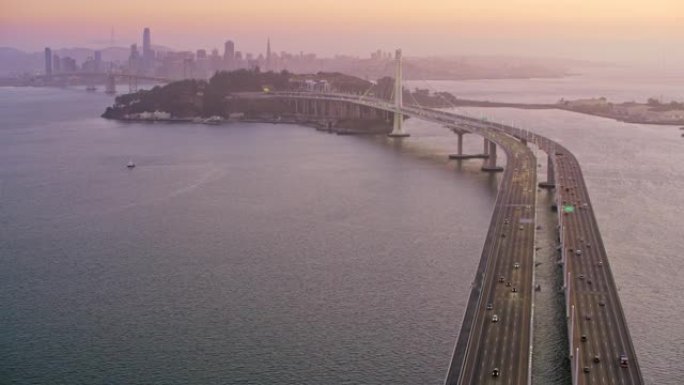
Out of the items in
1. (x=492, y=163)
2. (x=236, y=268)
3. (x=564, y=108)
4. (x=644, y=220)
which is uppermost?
(x=564, y=108)

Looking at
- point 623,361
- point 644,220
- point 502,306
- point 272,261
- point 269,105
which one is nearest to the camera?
point 623,361

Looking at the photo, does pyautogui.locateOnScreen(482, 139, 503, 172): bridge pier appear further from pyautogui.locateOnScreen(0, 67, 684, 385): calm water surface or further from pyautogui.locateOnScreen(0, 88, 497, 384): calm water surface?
pyautogui.locateOnScreen(0, 67, 684, 385): calm water surface

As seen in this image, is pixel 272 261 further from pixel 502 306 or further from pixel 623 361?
pixel 623 361

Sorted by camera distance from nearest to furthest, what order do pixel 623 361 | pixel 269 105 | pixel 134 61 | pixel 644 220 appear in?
pixel 623 361 < pixel 644 220 < pixel 269 105 < pixel 134 61

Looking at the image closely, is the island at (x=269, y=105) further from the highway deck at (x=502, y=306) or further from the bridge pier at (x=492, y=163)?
the highway deck at (x=502, y=306)

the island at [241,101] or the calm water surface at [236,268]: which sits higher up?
the island at [241,101]

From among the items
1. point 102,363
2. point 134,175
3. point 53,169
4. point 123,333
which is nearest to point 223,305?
point 123,333

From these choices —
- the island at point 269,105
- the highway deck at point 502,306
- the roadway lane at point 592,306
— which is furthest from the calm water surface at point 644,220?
the island at point 269,105

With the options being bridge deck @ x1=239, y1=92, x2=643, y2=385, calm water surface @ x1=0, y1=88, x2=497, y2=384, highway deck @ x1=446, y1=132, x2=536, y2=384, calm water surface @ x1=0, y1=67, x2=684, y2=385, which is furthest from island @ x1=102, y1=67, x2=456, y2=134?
highway deck @ x1=446, y1=132, x2=536, y2=384

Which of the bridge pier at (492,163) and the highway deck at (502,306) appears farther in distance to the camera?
the bridge pier at (492,163)

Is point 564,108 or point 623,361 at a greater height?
point 564,108

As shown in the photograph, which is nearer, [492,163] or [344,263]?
[344,263]

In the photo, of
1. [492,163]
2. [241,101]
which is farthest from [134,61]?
[492,163]
